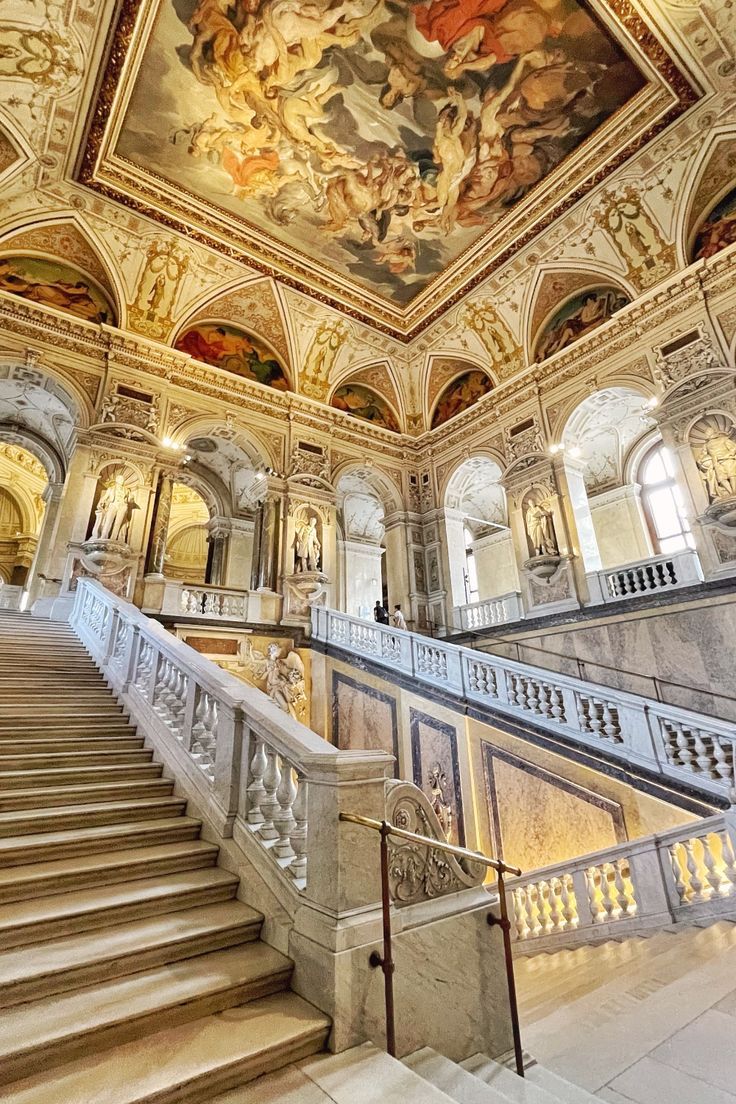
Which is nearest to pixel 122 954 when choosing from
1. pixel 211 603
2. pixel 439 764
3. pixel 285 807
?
pixel 285 807

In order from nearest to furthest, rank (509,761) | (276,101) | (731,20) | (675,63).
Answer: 1. (509,761)
2. (731,20)
3. (675,63)
4. (276,101)

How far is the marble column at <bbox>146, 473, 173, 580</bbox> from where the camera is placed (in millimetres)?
10469

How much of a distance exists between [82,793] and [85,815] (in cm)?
31

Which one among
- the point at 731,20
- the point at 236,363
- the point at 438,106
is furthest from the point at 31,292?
the point at 731,20

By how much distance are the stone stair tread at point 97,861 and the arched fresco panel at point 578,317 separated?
11.9 metres

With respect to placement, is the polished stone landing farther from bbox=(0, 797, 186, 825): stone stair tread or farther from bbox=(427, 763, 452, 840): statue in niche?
bbox=(427, 763, 452, 840): statue in niche

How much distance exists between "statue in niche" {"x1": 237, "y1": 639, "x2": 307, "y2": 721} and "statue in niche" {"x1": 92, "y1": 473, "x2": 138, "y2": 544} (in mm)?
3232

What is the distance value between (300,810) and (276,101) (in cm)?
1109

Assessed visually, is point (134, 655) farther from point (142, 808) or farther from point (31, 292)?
point (31, 292)

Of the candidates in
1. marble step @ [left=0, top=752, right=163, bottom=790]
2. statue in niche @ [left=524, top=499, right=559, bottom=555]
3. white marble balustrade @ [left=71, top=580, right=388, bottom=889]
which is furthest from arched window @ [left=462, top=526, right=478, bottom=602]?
marble step @ [left=0, top=752, right=163, bottom=790]

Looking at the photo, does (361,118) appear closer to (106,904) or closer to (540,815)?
(540,815)

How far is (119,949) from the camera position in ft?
7.36

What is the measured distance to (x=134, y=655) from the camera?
539 cm

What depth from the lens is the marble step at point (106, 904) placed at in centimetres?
231
